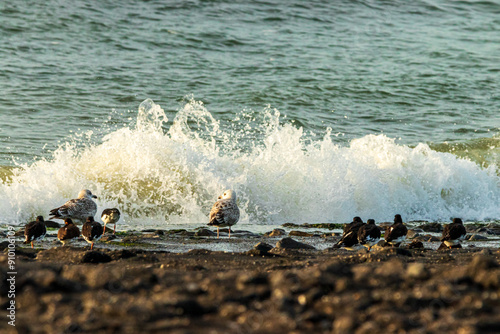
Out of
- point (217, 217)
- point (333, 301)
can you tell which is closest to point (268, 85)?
point (217, 217)

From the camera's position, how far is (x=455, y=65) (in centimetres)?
2395

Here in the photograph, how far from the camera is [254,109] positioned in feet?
60.5

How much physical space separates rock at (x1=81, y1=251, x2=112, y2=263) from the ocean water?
489 centimetres

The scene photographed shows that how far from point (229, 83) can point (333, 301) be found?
16.6m

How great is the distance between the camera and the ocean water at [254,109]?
13.1 meters

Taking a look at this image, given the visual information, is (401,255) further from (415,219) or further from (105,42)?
(105,42)

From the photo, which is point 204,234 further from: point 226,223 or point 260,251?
point 260,251

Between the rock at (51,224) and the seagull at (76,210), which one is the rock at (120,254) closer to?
the seagull at (76,210)

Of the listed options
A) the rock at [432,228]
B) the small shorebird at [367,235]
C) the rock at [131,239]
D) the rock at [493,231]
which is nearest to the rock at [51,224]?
the rock at [131,239]

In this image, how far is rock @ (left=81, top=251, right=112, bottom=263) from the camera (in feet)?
22.2

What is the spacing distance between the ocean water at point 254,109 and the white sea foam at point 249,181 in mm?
40

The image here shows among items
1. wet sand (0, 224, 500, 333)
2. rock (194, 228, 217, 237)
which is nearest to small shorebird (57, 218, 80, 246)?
rock (194, 228, 217, 237)

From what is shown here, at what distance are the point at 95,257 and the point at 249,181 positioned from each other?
22.0ft

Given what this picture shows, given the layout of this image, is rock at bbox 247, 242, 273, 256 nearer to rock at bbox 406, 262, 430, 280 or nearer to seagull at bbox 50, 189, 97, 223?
rock at bbox 406, 262, 430, 280
